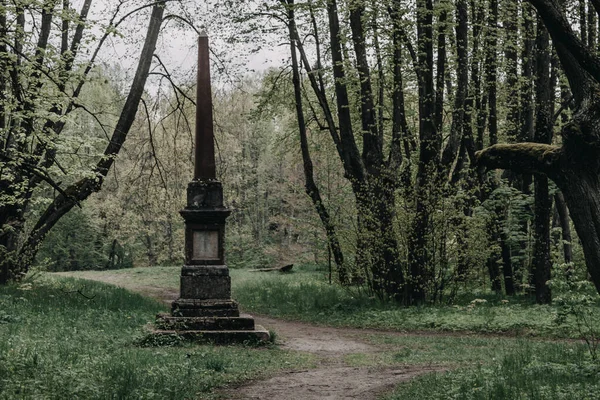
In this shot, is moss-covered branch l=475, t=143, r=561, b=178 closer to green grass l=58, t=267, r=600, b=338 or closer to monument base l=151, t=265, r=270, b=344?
green grass l=58, t=267, r=600, b=338

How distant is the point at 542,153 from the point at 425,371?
3555 millimetres

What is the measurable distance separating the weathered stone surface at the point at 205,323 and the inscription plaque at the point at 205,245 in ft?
4.91

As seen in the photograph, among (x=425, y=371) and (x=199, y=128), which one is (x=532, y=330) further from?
(x=199, y=128)

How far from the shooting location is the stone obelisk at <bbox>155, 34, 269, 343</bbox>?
40.6ft

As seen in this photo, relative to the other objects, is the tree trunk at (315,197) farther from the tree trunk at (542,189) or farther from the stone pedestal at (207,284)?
the tree trunk at (542,189)

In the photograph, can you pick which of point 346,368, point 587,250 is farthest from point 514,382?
point 346,368

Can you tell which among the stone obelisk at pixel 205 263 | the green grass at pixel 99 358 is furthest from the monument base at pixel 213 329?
the green grass at pixel 99 358

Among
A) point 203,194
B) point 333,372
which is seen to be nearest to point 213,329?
point 203,194

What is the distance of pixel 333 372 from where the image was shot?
9.23 meters

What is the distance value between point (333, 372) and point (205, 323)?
4041 millimetres

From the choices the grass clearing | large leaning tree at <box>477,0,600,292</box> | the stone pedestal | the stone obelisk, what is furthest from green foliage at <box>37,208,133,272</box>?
large leaning tree at <box>477,0,600,292</box>

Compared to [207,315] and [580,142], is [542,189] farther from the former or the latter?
[580,142]

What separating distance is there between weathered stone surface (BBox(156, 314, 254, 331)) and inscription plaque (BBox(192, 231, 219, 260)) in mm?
1496

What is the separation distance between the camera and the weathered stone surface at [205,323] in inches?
480
